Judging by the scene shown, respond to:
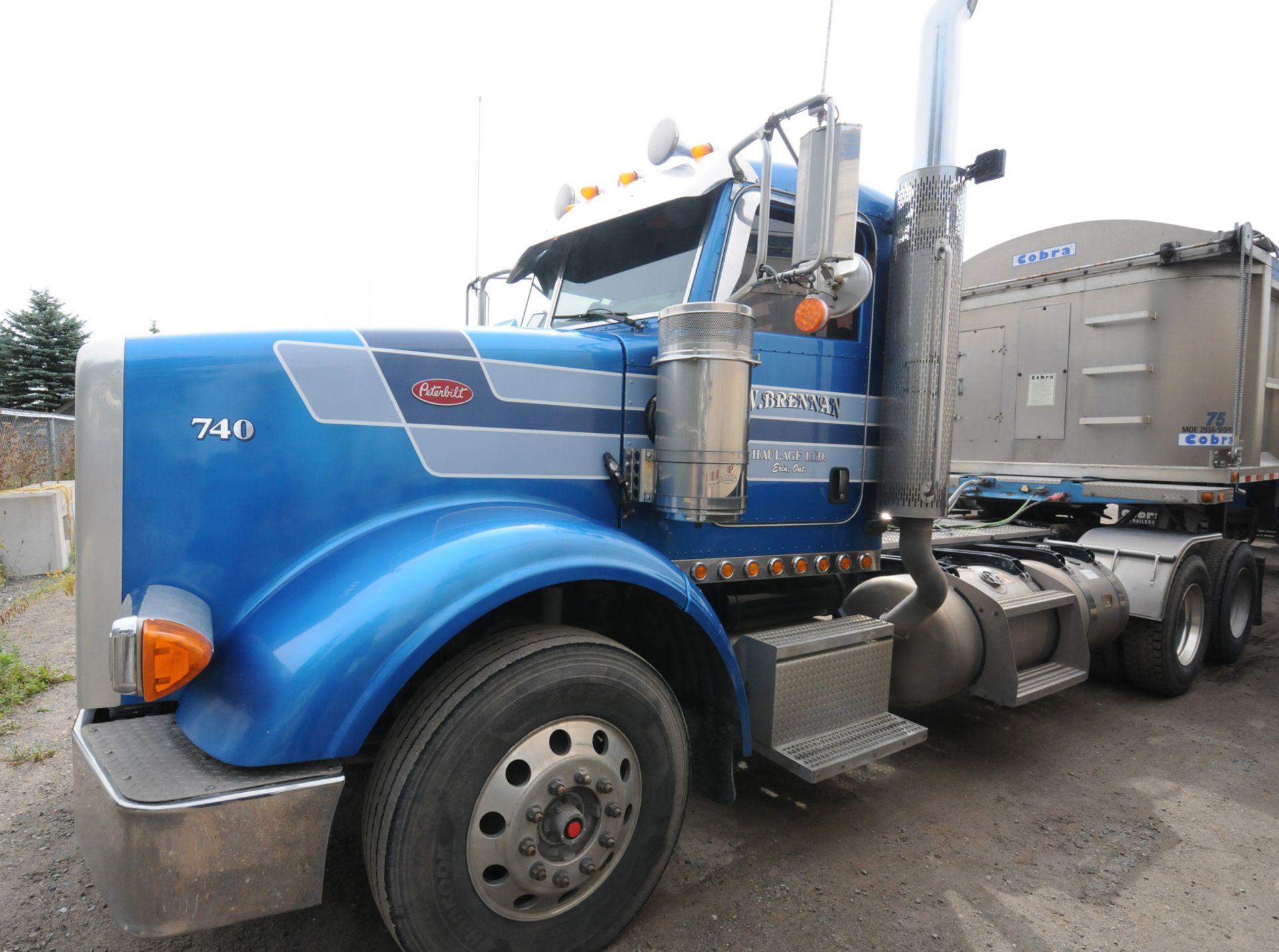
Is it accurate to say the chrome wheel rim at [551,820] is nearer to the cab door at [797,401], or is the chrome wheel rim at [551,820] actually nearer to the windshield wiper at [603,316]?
the cab door at [797,401]

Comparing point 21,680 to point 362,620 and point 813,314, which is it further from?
point 813,314

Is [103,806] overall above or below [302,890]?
above

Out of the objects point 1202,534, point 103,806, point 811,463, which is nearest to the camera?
point 103,806

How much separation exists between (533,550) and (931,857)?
7.13 feet

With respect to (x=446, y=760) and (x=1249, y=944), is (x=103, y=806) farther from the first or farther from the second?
(x=1249, y=944)

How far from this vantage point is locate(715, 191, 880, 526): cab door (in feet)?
9.96

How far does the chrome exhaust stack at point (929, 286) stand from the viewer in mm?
3266

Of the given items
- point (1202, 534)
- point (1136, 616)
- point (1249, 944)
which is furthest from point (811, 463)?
point (1202, 534)

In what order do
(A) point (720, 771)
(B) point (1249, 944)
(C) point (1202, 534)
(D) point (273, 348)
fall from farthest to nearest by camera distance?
(C) point (1202, 534) → (A) point (720, 771) → (B) point (1249, 944) → (D) point (273, 348)

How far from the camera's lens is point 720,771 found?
2.84 meters

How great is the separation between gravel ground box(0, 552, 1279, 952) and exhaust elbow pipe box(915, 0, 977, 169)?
9.50ft

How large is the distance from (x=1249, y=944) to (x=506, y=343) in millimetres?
3300

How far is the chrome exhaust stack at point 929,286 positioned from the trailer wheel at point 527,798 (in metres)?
1.59

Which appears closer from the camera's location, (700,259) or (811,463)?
(700,259)
